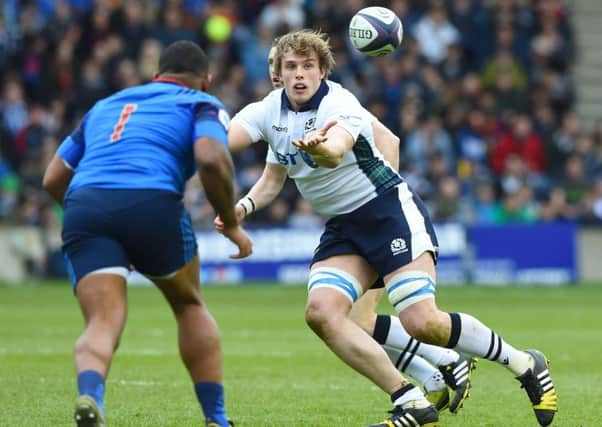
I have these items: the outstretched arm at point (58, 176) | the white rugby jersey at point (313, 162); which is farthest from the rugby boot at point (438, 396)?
the outstretched arm at point (58, 176)

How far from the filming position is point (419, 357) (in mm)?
9422

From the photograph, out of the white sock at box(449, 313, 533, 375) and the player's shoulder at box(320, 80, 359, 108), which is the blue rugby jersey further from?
the white sock at box(449, 313, 533, 375)

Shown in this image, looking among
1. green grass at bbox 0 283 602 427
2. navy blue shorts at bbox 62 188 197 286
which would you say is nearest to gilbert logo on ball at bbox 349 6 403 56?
green grass at bbox 0 283 602 427

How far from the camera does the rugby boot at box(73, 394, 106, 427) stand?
6.48 m

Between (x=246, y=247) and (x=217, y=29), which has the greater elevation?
(x=246, y=247)

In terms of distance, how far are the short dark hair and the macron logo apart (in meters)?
1.73

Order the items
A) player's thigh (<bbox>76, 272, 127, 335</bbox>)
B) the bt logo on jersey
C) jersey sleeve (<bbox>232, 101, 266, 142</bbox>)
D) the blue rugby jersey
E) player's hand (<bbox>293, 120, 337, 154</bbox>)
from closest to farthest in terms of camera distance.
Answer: player's thigh (<bbox>76, 272, 127, 335</bbox>) < the blue rugby jersey < player's hand (<bbox>293, 120, 337, 154</bbox>) < the bt logo on jersey < jersey sleeve (<bbox>232, 101, 266, 142</bbox>)

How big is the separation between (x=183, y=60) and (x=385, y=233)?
1.82m

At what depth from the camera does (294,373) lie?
465 inches

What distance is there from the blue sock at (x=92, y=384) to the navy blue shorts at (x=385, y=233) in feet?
7.16

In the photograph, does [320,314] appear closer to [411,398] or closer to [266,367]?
[411,398]

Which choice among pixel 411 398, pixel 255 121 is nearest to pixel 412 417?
pixel 411 398

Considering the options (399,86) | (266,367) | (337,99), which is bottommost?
(266,367)

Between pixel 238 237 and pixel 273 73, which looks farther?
pixel 273 73
